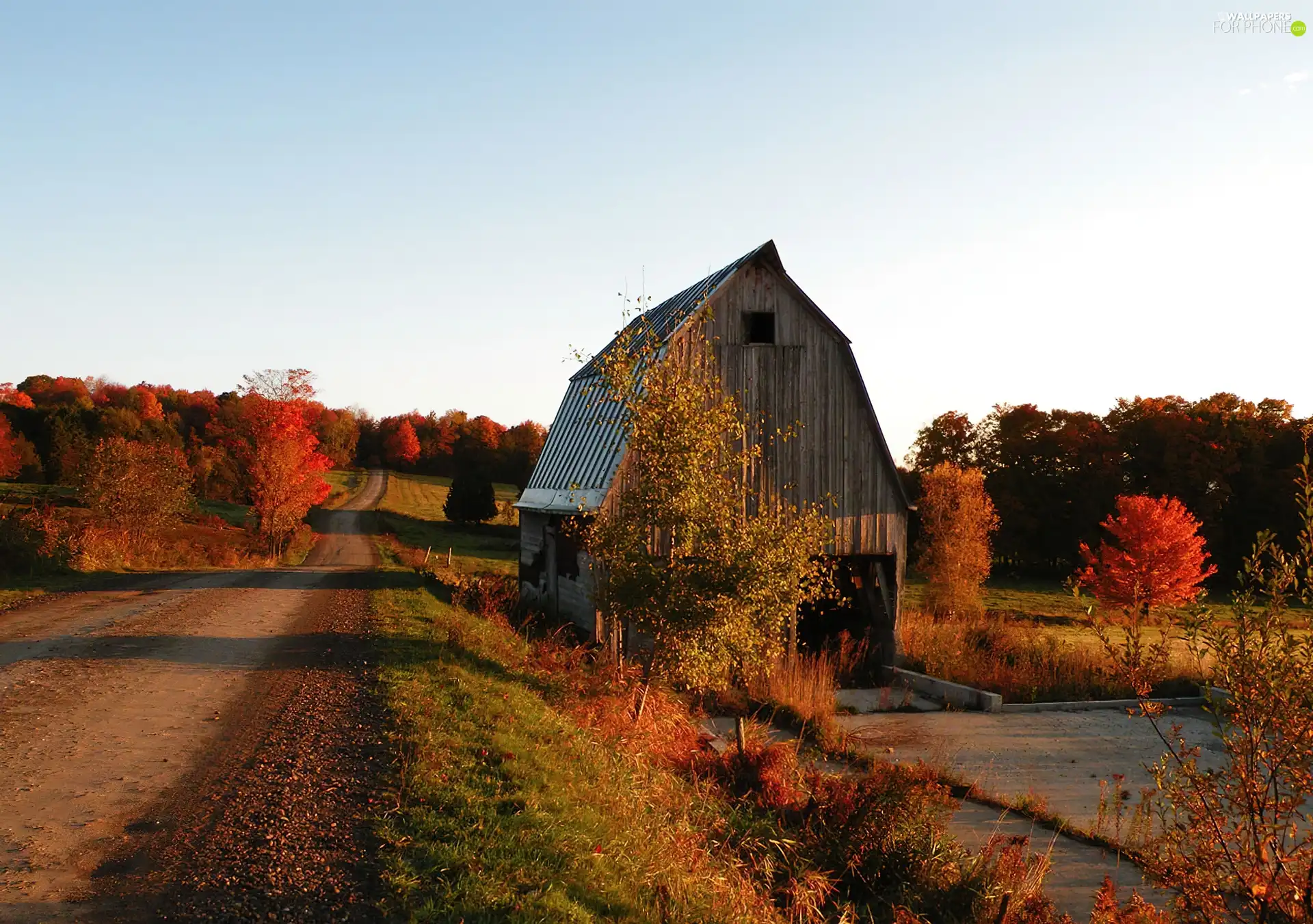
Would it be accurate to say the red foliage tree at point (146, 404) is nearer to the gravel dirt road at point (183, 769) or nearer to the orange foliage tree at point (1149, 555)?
the gravel dirt road at point (183, 769)

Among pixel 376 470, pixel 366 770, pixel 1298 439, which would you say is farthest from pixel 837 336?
pixel 376 470

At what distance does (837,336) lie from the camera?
59.2 feet

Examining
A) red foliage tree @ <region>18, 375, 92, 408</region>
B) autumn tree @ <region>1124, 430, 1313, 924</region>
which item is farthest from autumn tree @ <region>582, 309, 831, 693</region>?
red foliage tree @ <region>18, 375, 92, 408</region>

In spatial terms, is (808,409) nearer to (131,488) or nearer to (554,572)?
(554,572)

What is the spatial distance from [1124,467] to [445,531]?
45228 millimetres

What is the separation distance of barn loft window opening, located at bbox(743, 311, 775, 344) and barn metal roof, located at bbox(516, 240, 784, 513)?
101 cm

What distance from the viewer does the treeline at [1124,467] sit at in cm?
4759

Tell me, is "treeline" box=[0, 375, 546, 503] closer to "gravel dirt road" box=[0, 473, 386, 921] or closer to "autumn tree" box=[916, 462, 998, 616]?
"gravel dirt road" box=[0, 473, 386, 921]

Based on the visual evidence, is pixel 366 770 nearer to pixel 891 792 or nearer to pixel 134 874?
pixel 134 874

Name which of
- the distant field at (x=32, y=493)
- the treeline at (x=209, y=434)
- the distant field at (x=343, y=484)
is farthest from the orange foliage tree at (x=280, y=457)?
the distant field at (x=343, y=484)

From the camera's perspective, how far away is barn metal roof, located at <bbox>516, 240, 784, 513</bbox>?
53.0ft

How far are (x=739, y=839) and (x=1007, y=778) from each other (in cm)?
496

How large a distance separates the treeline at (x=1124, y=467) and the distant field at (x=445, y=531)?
25.4 meters

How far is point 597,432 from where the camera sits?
18.1 m
